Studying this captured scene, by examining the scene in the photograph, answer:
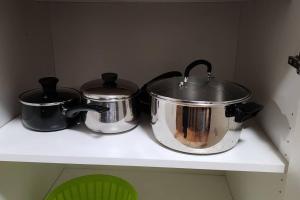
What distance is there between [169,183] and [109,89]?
0.50 m

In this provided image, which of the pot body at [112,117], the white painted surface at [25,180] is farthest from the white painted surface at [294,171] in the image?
the white painted surface at [25,180]

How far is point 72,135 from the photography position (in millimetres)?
733

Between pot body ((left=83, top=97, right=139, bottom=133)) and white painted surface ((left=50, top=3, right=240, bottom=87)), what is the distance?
298mm

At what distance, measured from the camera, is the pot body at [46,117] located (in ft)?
2.36

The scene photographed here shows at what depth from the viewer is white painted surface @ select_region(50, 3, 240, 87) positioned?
95 centimetres

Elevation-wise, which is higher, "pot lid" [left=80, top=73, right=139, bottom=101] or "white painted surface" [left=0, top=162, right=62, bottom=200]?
"pot lid" [left=80, top=73, right=139, bottom=101]

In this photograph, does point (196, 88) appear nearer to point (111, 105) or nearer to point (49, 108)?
point (111, 105)

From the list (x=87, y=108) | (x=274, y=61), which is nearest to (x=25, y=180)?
(x=87, y=108)

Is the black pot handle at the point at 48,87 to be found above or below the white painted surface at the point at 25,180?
above

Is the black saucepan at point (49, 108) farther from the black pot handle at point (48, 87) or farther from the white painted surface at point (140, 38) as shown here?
the white painted surface at point (140, 38)

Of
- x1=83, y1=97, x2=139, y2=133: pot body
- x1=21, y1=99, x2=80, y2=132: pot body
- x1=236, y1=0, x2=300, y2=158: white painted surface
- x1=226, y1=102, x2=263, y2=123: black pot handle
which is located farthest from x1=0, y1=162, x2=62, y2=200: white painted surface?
x1=236, y1=0, x2=300, y2=158: white painted surface

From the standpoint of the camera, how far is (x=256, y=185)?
30.6 inches

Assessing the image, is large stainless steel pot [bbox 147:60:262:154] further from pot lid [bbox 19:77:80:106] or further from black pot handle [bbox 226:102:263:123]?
pot lid [bbox 19:77:80:106]

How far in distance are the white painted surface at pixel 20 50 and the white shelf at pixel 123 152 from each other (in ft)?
0.33
